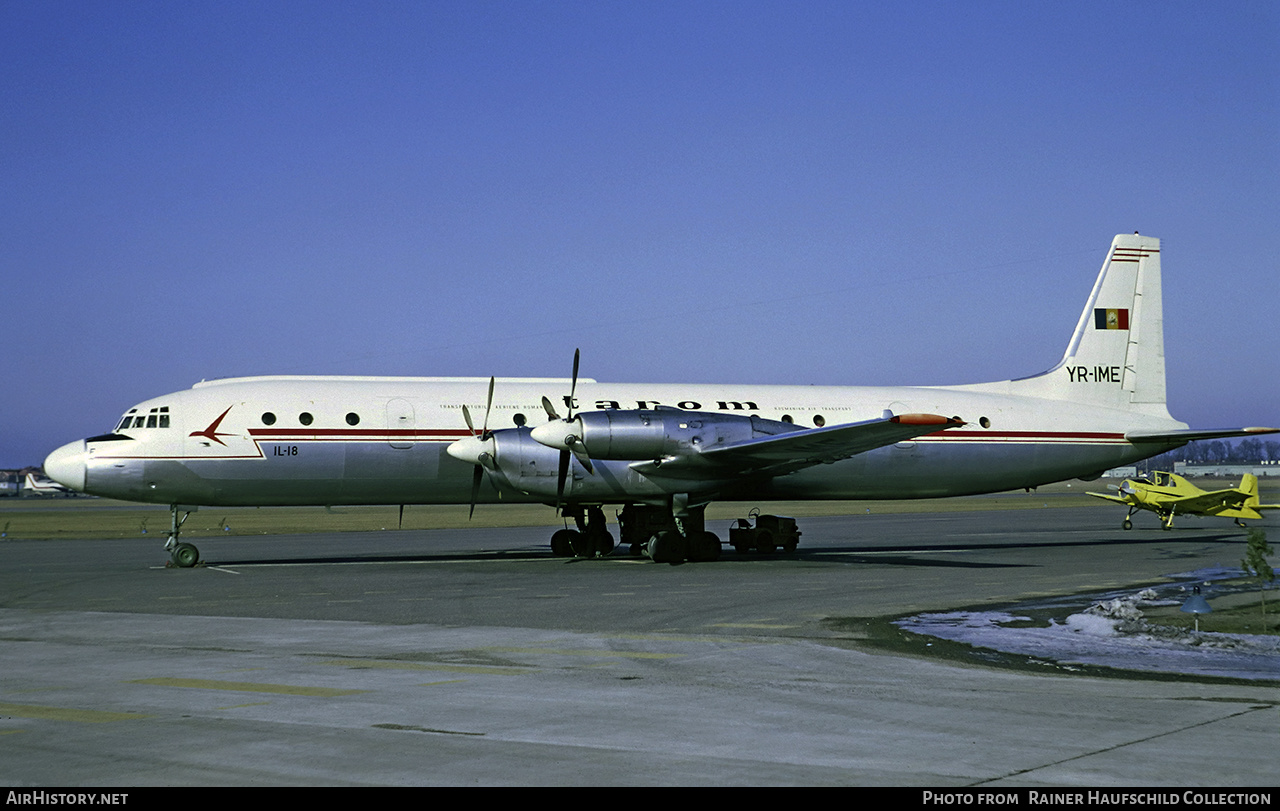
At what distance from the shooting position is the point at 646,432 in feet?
84.9

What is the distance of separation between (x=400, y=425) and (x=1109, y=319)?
21246 millimetres

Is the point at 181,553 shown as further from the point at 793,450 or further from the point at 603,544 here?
the point at 793,450

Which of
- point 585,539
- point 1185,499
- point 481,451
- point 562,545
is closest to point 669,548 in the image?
point 585,539

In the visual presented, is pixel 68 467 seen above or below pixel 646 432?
below

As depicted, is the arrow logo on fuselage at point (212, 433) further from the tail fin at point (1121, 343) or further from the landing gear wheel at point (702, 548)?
the tail fin at point (1121, 343)

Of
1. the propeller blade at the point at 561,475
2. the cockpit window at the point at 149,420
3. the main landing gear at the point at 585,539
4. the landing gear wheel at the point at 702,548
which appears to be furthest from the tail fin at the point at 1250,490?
the cockpit window at the point at 149,420

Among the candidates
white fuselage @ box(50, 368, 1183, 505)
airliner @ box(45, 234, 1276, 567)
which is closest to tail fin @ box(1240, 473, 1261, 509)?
airliner @ box(45, 234, 1276, 567)

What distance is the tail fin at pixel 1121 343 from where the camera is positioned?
33969 mm

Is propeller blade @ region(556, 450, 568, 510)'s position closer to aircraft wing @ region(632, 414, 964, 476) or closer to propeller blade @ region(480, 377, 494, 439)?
aircraft wing @ region(632, 414, 964, 476)

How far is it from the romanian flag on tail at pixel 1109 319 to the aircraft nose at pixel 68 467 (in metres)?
27.9

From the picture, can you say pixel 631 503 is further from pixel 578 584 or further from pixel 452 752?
pixel 452 752

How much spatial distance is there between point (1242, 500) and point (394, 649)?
109 ft

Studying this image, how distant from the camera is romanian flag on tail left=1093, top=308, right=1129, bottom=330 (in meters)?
34.4

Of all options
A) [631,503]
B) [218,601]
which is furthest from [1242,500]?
[218,601]
